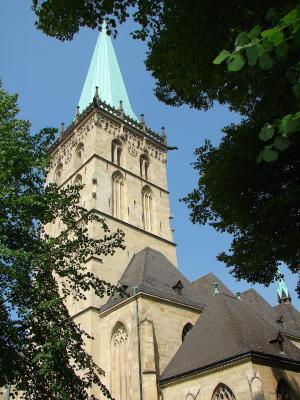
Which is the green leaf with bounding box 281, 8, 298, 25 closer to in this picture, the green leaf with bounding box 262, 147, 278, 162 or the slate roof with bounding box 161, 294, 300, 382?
the green leaf with bounding box 262, 147, 278, 162

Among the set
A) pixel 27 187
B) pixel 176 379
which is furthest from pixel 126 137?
pixel 27 187

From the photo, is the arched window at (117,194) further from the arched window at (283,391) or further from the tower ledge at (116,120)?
the arched window at (283,391)

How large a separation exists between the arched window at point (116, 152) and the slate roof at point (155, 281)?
8026 mm

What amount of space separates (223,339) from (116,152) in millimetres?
18079

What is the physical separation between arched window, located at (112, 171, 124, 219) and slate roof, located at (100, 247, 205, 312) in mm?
4047

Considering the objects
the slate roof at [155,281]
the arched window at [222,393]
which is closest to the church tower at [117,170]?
the slate roof at [155,281]

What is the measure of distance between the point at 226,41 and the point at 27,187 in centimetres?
577

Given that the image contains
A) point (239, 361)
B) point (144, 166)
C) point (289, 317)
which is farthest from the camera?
point (144, 166)

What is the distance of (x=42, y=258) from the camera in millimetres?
9219

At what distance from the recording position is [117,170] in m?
29.8

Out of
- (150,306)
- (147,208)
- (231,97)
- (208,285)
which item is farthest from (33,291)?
(147,208)

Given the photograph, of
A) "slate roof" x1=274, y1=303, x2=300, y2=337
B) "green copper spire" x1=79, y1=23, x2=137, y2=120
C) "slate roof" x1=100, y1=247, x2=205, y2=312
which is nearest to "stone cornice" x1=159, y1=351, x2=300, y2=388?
"slate roof" x1=100, y1=247, x2=205, y2=312

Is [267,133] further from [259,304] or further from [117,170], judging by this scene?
[117,170]

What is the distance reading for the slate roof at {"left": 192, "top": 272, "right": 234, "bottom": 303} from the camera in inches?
971
